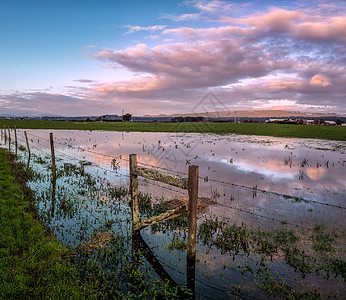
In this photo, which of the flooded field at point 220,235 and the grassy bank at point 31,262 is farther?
the flooded field at point 220,235

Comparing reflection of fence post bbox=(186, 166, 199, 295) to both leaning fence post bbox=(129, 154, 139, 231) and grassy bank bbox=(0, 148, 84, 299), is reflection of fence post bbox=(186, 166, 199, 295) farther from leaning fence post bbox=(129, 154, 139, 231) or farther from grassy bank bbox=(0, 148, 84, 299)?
grassy bank bbox=(0, 148, 84, 299)

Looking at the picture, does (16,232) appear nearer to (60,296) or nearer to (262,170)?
(60,296)

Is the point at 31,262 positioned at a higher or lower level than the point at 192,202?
lower

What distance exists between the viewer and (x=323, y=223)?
9.70 metres

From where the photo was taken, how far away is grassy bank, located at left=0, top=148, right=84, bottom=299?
17.4 ft

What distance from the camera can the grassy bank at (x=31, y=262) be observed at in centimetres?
532

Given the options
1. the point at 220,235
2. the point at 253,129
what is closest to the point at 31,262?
the point at 220,235

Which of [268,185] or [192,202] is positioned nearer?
[192,202]

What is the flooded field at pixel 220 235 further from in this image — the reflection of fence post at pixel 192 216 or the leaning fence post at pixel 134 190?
the leaning fence post at pixel 134 190

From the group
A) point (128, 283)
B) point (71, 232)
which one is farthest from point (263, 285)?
point (71, 232)

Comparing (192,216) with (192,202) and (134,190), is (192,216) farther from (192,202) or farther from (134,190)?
(134,190)

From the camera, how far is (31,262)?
6.34 meters

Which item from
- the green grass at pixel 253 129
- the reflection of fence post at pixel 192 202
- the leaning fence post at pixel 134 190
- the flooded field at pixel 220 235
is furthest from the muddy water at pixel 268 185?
the green grass at pixel 253 129

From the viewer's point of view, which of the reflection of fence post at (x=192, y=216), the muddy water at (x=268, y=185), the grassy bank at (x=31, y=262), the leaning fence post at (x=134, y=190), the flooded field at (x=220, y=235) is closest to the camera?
the grassy bank at (x=31, y=262)
